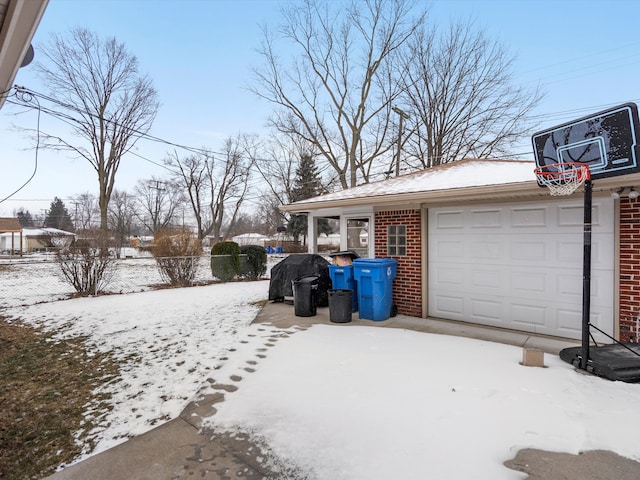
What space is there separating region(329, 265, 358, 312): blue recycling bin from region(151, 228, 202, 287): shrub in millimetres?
6272

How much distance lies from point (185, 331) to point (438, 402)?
445cm

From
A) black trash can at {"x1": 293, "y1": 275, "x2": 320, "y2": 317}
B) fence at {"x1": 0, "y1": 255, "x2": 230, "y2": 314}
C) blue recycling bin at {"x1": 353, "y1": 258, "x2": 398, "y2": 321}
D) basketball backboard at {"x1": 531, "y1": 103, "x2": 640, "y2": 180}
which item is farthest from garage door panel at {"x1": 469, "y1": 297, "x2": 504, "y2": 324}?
fence at {"x1": 0, "y1": 255, "x2": 230, "y2": 314}

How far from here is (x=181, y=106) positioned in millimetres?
17078

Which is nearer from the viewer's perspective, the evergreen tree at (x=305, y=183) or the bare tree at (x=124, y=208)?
the evergreen tree at (x=305, y=183)

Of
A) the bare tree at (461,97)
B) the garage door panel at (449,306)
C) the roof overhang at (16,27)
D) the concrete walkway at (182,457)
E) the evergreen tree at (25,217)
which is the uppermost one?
the bare tree at (461,97)

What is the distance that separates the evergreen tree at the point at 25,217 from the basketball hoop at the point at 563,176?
67.6 meters

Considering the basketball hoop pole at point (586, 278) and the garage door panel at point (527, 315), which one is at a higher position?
the basketball hoop pole at point (586, 278)

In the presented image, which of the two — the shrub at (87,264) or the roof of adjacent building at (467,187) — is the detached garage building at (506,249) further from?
the shrub at (87,264)

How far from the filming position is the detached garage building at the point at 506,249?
15.4ft

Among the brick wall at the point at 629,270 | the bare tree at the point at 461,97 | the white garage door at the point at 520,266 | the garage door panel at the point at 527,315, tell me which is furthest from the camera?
the bare tree at the point at 461,97

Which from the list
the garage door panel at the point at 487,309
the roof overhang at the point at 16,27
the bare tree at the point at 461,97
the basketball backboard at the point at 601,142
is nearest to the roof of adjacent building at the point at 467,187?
the basketball backboard at the point at 601,142

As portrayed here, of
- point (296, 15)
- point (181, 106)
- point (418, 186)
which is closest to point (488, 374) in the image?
point (418, 186)

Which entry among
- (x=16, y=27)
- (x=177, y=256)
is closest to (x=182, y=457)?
(x=16, y=27)

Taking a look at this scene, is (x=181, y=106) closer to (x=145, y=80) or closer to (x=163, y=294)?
(x=145, y=80)
